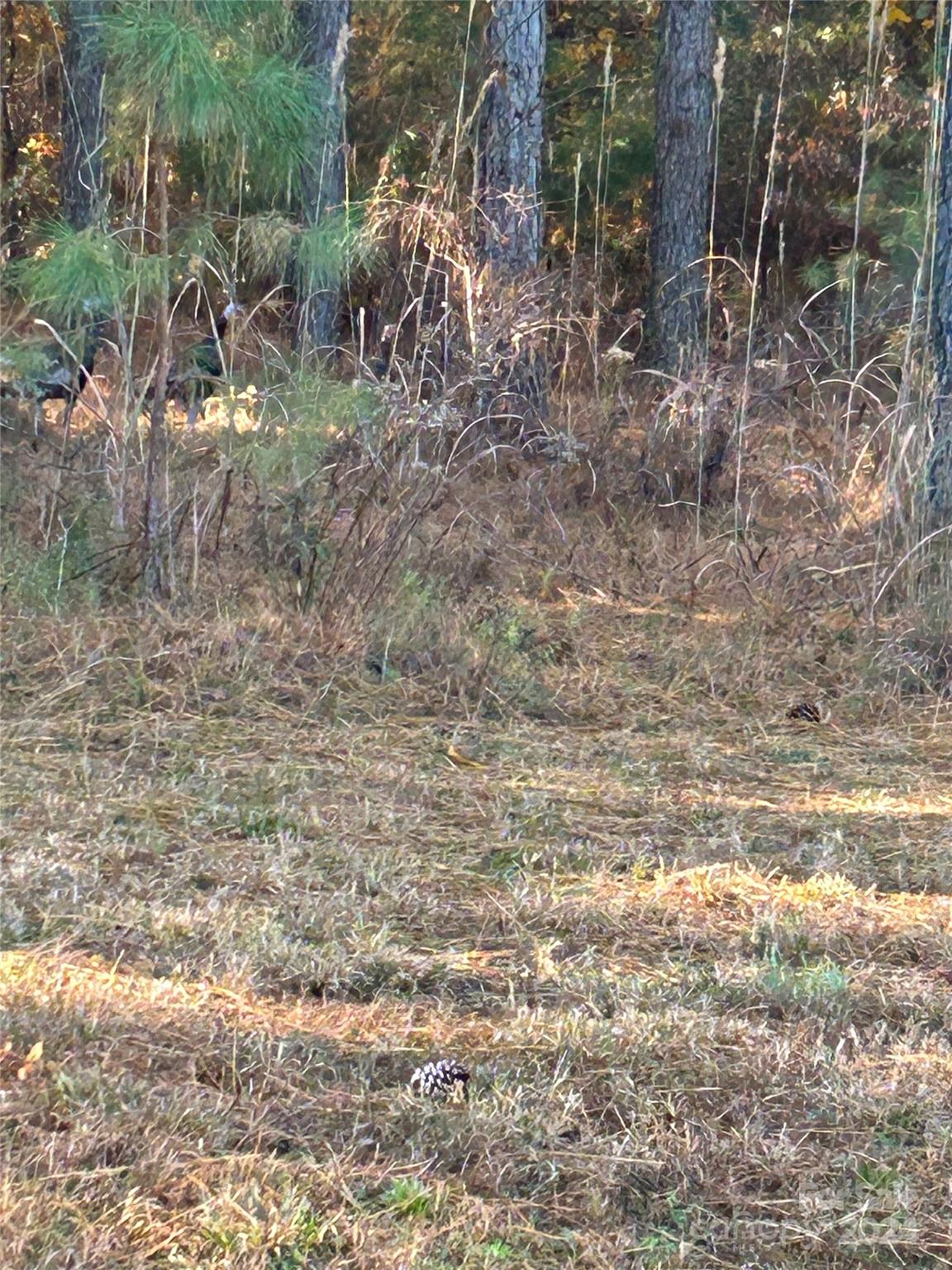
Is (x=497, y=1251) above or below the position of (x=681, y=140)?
below

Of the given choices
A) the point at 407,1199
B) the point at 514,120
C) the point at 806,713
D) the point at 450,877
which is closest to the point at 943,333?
the point at 806,713

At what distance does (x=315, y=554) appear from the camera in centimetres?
498

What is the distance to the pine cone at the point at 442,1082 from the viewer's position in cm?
235

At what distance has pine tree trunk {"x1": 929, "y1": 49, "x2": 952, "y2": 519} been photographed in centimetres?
527

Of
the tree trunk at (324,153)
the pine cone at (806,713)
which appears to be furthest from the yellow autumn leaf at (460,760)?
the tree trunk at (324,153)

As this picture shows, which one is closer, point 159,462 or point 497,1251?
point 497,1251

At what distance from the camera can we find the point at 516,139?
309 inches

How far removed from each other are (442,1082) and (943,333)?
390 centimetres

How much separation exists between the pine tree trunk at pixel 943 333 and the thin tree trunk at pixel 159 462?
2750 mm

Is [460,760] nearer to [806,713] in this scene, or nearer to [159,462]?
[806,713]

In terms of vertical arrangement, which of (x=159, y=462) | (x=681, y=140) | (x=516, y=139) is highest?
(x=681, y=140)

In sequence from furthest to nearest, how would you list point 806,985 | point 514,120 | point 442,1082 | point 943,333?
1. point 514,120
2. point 943,333
3. point 806,985
4. point 442,1082

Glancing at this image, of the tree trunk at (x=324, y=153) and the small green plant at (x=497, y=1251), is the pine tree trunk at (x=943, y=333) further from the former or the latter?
the small green plant at (x=497, y=1251)

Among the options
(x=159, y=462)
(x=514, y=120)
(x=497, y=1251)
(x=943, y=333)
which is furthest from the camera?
(x=514, y=120)
